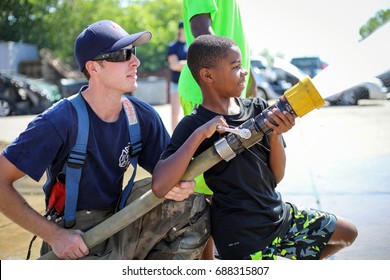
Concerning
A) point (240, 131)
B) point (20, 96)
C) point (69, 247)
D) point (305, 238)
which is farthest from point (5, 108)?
point (240, 131)

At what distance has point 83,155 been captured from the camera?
2.75m

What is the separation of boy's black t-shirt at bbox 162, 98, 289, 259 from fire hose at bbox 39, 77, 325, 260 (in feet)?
0.44

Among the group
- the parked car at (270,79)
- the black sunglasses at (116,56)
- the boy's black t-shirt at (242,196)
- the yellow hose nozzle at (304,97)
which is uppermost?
the black sunglasses at (116,56)

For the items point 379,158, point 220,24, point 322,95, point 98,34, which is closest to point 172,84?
point 379,158

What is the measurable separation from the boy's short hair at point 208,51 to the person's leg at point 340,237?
930mm

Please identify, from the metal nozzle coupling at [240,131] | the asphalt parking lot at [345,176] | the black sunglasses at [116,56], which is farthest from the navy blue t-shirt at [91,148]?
the asphalt parking lot at [345,176]

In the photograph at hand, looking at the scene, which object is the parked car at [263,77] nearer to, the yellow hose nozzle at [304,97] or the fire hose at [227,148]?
the fire hose at [227,148]

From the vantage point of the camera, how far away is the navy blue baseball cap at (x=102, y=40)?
2834 mm

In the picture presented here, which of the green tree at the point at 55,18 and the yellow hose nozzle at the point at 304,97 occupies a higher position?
the yellow hose nozzle at the point at 304,97

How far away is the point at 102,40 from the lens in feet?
9.34

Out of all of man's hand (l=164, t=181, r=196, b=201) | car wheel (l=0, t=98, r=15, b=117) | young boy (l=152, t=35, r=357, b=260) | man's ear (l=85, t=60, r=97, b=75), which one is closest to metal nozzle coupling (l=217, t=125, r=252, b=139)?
young boy (l=152, t=35, r=357, b=260)

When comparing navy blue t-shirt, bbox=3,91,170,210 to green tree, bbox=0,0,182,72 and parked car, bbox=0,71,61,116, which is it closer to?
green tree, bbox=0,0,182,72

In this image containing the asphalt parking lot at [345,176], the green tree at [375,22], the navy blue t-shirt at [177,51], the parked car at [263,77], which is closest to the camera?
the green tree at [375,22]

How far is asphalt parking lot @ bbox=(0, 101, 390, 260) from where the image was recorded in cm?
384
